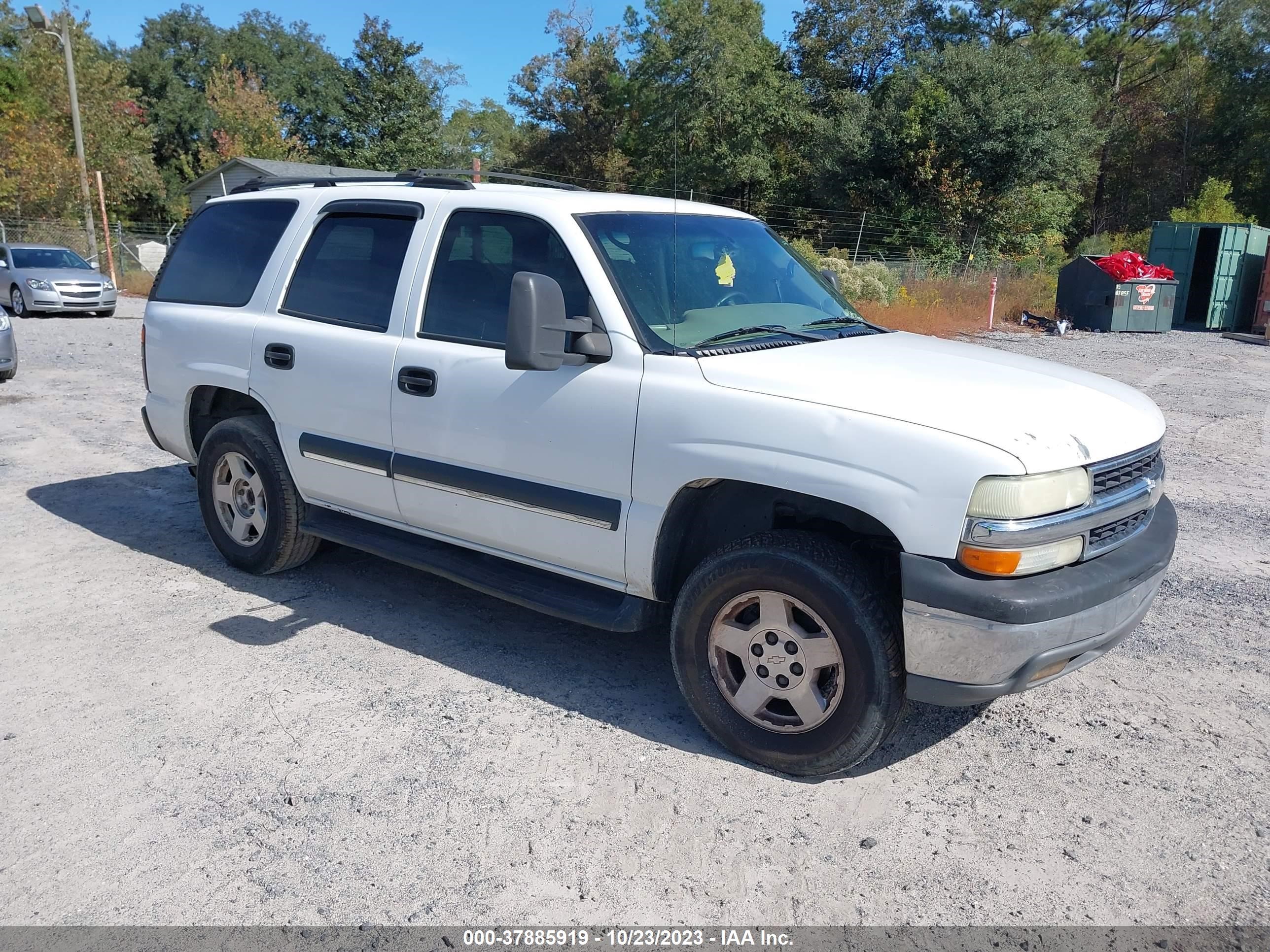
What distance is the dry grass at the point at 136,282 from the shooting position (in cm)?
2819

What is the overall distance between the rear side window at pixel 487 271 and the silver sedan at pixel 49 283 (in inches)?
717

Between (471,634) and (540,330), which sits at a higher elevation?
(540,330)

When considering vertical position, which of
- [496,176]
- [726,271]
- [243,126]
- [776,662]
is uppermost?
[243,126]

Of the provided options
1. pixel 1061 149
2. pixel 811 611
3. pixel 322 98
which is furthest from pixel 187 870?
pixel 322 98

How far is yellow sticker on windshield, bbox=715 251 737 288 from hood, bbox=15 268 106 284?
19.1 m

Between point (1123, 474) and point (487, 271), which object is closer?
point (1123, 474)

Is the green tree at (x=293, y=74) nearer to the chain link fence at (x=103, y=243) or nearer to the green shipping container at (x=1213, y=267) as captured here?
the chain link fence at (x=103, y=243)

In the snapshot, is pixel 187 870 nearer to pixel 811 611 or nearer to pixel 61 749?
pixel 61 749

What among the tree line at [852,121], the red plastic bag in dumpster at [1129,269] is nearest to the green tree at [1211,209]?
the tree line at [852,121]

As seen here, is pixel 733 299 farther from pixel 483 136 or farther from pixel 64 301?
pixel 483 136

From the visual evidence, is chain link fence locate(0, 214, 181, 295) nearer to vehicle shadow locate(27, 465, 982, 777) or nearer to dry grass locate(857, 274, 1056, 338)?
dry grass locate(857, 274, 1056, 338)

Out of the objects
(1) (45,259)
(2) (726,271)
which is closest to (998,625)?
(2) (726,271)

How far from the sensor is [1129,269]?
68.4ft

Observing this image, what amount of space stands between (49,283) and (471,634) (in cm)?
1843
